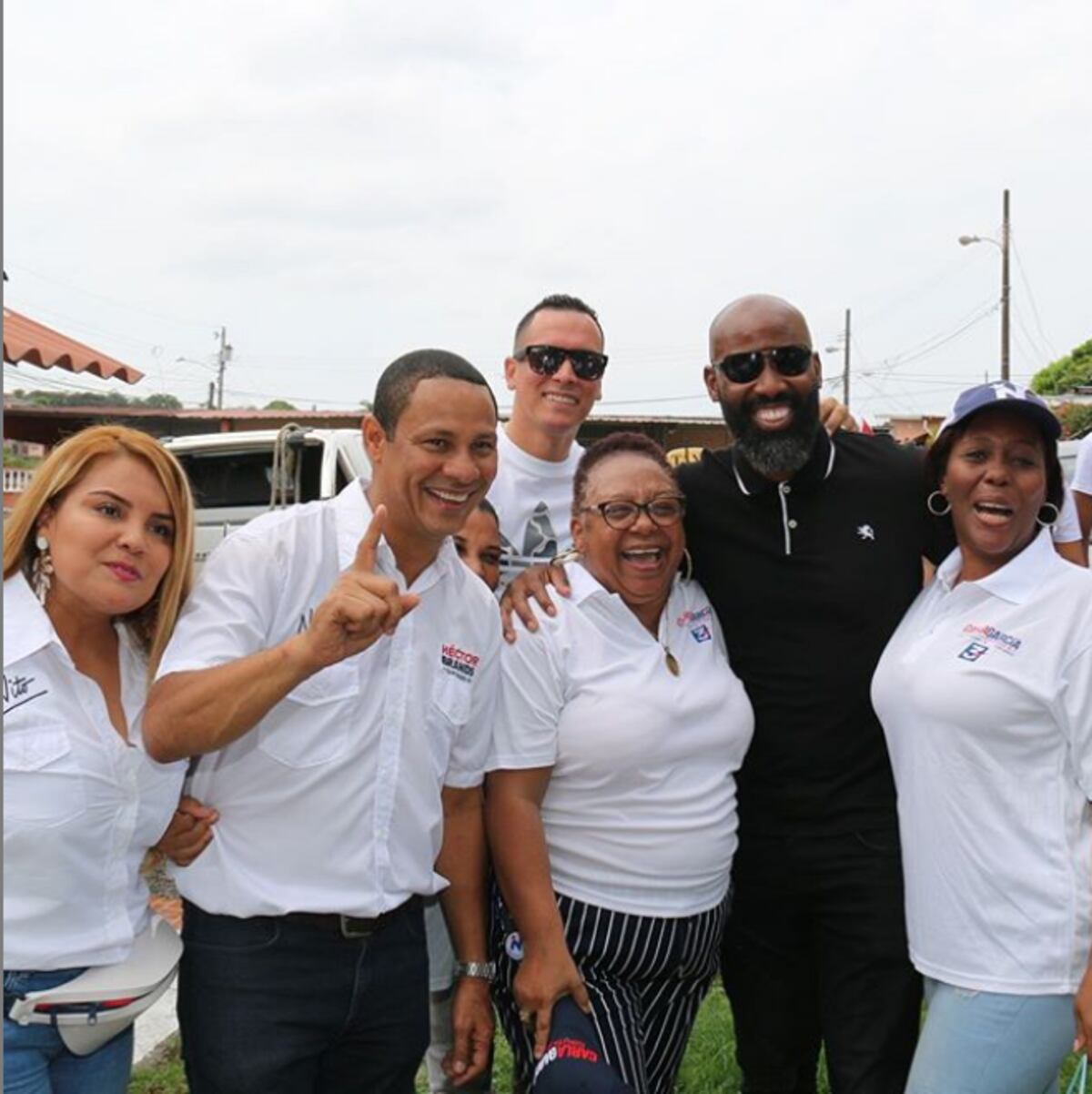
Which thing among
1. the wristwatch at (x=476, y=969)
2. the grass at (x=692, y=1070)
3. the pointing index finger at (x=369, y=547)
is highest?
the pointing index finger at (x=369, y=547)

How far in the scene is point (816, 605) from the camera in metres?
3.12

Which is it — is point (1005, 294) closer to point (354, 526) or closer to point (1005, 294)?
point (1005, 294)

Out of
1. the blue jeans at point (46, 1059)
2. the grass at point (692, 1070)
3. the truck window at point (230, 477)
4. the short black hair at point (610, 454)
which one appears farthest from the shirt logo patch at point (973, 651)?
the truck window at point (230, 477)

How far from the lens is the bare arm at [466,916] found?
290 cm

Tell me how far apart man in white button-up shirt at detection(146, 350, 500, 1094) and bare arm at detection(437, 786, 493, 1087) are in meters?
0.23

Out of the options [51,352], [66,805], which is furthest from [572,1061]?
[51,352]

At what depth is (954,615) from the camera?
2824 millimetres

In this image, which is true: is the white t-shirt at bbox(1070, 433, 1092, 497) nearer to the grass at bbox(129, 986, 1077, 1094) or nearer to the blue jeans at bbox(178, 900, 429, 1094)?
the grass at bbox(129, 986, 1077, 1094)

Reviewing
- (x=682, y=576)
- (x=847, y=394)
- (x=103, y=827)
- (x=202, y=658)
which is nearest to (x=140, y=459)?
(x=202, y=658)

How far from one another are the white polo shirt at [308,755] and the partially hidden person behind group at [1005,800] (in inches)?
49.1

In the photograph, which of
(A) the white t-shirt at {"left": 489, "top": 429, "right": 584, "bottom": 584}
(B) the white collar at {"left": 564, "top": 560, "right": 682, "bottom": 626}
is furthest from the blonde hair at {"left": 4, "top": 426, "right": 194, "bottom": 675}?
(A) the white t-shirt at {"left": 489, "top": 429, "right": 584, "bottom": 584}

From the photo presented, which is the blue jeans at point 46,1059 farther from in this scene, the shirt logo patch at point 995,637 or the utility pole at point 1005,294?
the utility pole at point 1005,294

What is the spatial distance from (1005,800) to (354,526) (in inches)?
65.8

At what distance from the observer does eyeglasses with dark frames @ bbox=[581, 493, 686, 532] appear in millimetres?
2982
